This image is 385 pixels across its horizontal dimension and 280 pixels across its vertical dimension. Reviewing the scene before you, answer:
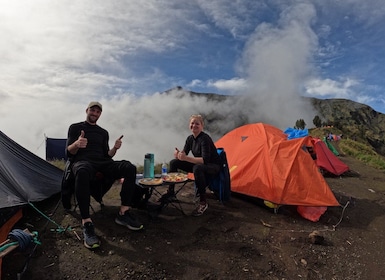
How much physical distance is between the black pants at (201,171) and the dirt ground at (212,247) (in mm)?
557

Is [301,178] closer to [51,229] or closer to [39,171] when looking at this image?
[51,229]

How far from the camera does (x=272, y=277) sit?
3557 mm

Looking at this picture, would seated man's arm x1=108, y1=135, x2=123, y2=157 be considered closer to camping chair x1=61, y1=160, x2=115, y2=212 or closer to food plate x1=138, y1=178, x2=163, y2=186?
camping chair x1=61, y1=160, x2=115, y2=212

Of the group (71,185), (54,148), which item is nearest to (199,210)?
(71,185)

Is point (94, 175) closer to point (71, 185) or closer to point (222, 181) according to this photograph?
point (71, 185)

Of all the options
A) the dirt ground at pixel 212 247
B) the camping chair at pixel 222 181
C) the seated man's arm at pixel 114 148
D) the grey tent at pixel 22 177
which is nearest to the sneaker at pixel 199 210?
the dirt ground at pixel 212 247

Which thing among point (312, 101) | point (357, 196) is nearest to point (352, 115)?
point (312, 101)

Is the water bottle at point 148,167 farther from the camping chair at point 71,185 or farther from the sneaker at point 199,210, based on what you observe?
the sneaker at point 199,210

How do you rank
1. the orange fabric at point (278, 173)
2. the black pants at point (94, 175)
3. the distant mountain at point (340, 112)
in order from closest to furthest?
the black pants at point (94, 175) → the orange fabric at point (278, 173) → the distant mountain at point (340, 112)

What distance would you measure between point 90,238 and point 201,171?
2208 mm

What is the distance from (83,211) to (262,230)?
9.73 ft

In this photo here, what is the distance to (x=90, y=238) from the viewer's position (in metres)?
3.87

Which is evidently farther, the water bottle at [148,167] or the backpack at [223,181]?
the backpack at [223,181]

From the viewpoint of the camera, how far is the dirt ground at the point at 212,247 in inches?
138
